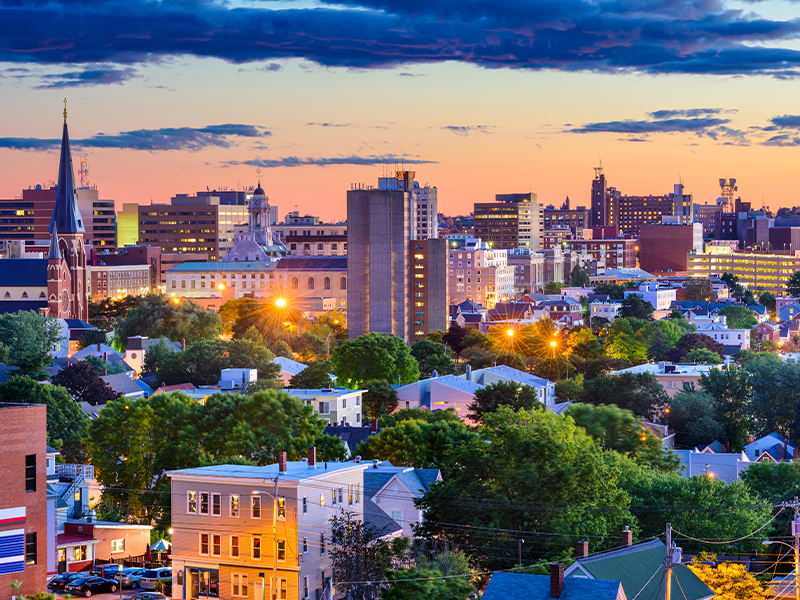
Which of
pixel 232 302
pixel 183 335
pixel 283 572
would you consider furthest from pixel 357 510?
pixel 232 302

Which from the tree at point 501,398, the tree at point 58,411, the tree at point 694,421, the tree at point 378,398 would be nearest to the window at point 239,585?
the tree at point 58,411

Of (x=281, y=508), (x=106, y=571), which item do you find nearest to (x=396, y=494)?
(x=281, y=508)

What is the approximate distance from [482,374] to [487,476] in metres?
65.3

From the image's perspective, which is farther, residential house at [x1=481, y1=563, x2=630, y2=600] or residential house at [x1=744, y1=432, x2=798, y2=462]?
residential house at [x1=744, y1=432, x2=798, y2=462]

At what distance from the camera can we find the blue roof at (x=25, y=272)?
190m

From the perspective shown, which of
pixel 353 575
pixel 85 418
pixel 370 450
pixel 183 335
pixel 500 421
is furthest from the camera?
pixel 183 335

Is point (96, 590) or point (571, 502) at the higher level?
point (571, 502)

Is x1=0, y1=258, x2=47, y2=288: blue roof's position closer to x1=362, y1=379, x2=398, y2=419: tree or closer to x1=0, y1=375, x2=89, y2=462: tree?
x1=362, y1=379, x2=398, y2=419: tree

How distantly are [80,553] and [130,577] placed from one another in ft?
22.2

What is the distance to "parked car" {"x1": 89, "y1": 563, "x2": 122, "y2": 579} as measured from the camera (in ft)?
165

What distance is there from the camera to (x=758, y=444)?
96000 millimetres

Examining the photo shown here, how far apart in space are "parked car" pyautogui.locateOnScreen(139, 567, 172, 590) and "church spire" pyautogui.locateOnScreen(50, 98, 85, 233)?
140m

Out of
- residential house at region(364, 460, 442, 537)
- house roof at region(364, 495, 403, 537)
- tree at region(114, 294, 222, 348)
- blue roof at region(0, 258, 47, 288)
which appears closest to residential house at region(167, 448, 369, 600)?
house roof at region(364, 495, 403, 537)

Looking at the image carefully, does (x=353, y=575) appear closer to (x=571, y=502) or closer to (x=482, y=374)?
(x=571, y=502)
